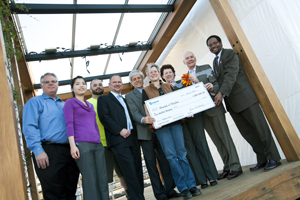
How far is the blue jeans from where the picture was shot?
2.24 m

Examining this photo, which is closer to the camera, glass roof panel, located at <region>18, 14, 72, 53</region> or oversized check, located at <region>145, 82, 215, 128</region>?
oversized check, located at <region>145, 82, 215, 128</region>

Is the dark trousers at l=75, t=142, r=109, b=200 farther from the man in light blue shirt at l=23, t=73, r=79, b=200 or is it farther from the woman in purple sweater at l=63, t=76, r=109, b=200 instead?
the man in light blue shirt at l=23, t=73, r=79, b=200

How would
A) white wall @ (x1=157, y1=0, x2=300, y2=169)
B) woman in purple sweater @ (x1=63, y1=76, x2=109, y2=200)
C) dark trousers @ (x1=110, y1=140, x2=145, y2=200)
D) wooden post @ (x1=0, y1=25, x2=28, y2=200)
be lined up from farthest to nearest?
1. white wall @ (x1=157, y1=0, x2=300, y2=169)
2. dark trousers @ (x1=110, y1=140, x2=145, y2=200)
3. woman in purple sweater @ (x1=63, y1=76, x2=109, y2=200)
4. wooden post @ (x1=0, y1=25, x2=28, y2=200)

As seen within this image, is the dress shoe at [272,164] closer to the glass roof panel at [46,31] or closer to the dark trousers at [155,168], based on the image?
the dark trousers at [155,168]

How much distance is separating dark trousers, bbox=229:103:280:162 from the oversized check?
0.49 meters

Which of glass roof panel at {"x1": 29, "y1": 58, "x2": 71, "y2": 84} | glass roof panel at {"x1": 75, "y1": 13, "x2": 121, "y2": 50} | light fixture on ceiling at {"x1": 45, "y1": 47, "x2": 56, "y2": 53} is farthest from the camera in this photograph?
glass roof panel at {"x1": 29, "y1": 58, "x2": 71, "y2": 84}

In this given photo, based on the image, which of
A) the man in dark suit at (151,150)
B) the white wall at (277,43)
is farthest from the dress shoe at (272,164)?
the man in dark suit at (151,150)

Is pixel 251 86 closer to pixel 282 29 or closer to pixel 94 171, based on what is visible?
pixel 282 29

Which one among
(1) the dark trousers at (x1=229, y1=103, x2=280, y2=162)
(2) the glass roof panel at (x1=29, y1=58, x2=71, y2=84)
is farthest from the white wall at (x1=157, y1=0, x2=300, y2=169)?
(2) the glass roof panel at (x1=29, y1=58, x2=71, y2=84)

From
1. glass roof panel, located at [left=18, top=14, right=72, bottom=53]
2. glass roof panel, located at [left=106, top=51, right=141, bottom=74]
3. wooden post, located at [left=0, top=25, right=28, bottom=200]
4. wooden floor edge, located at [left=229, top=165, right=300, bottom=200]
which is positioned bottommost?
wooden floor edge, located at [left=229, top=165, right=300, bottom=200]

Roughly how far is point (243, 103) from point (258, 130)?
347 mm

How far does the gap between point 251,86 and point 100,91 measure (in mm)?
2181

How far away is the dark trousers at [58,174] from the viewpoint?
6.48ft

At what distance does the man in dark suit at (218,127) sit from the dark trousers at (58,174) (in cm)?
169
